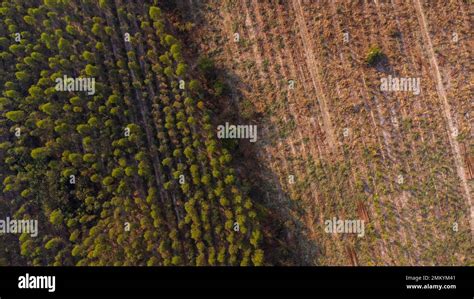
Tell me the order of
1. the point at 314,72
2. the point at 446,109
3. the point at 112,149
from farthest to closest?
the point at 314,72 → the point at 446,109 → the point at 112,149

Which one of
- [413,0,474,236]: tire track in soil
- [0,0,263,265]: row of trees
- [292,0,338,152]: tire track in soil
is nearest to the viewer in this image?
[0,0,263,265]: row of trees

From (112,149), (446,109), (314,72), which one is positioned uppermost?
(314,72)

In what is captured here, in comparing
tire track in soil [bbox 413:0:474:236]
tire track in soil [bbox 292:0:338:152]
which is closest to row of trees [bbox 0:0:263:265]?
tire track in soil [bbox 292:0:338:152]

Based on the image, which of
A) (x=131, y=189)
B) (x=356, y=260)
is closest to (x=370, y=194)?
(x=356, y=260)

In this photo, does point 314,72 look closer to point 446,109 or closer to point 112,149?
point 446,109

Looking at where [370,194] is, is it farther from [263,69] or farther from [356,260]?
[263,69]

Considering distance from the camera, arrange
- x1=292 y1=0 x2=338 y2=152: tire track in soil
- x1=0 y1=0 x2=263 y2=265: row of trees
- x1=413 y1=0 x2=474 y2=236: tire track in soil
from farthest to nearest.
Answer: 1. x1=292 y1=0 x2=338 y2=152: tire track in soil
2. x1=413 y1=0 x2=474 y2=236: tire track in soil
3. x1=0 y1=0 x2=263 y2=265: row of trees

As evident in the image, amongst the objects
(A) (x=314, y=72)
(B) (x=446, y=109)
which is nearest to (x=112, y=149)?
(A) (x=314, y=72)

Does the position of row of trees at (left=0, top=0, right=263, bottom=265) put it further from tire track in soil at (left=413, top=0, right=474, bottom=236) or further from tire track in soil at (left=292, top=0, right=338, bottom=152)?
tire track in soil at (left=413, top=0, right=474, bottom=236)

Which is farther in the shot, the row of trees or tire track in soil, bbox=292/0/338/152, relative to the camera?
tire track in soil, bbox=292/0/338/152

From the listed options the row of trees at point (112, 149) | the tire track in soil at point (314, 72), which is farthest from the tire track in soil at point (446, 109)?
the row of trees at point (112, 149)

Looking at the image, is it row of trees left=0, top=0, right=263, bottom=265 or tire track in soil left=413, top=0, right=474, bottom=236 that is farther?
tire track in soil left=413, top=0, right=474, bottom=236

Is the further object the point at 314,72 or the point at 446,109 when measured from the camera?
the point at 314,72
